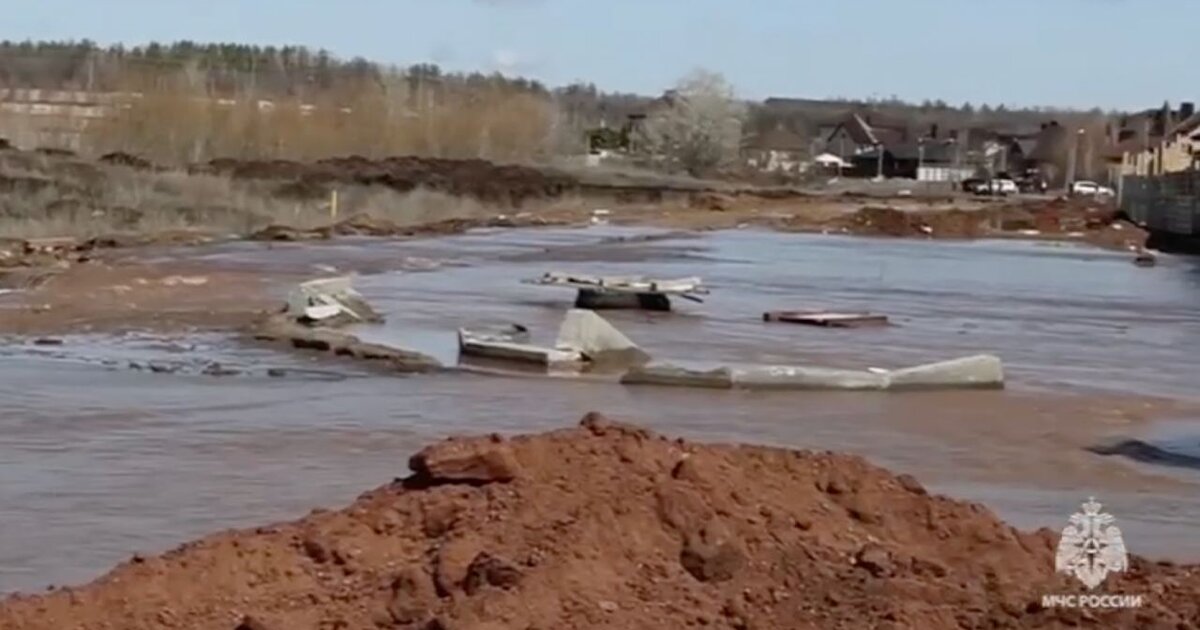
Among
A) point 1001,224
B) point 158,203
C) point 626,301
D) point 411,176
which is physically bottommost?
point 1001,224

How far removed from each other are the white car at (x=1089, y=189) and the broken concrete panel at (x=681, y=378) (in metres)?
87.8

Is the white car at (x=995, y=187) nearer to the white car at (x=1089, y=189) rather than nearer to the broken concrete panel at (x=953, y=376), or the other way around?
the white car at (x=1089, y=189)

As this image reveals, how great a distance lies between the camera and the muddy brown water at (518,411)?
42.9 feet

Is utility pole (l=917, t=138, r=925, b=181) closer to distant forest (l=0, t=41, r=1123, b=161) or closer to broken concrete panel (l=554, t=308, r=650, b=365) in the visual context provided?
distant forest (l=0, t=41, r=1123, b=161)

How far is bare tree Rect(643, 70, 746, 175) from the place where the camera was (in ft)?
413

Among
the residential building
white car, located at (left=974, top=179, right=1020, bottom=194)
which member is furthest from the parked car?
the residential building

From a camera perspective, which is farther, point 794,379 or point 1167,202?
point 1167,202

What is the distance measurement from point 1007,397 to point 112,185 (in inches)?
1892

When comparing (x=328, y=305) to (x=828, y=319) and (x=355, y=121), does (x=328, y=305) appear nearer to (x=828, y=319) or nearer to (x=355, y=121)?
(x=828, y=319)

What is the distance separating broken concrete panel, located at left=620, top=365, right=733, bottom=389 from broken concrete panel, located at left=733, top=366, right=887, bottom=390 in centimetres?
13

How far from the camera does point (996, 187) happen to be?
385 ft

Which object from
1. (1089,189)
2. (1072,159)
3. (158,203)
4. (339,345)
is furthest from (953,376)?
(1072,159)

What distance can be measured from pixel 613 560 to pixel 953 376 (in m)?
14.7

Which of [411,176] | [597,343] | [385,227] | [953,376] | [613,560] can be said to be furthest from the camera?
[411,176]
